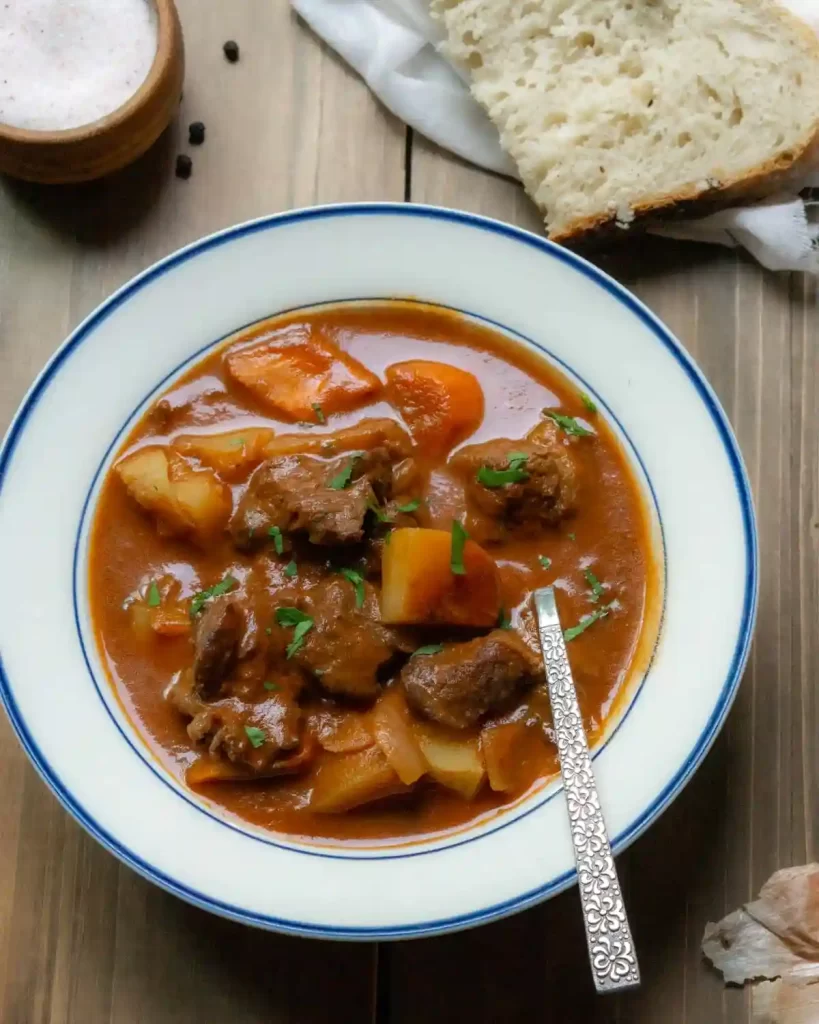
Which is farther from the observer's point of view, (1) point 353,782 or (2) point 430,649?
(2) point 430,649

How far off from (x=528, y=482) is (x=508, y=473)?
66 mm

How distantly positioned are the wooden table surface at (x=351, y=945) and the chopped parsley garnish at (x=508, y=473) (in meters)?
0.99

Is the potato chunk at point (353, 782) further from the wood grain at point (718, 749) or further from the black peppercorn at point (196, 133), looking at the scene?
the black peppercorn at point (196, 133)

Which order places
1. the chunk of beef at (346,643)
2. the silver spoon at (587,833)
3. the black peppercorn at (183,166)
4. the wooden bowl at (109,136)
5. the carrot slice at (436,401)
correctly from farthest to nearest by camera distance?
the black peppercorn at (183,166) < the wooden bowl at (109,136) < the carrot slice at (436,401) < the chunk of beef at (346,643) < the silver spoon at (587,833)

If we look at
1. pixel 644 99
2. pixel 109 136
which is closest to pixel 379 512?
pixel 109 136

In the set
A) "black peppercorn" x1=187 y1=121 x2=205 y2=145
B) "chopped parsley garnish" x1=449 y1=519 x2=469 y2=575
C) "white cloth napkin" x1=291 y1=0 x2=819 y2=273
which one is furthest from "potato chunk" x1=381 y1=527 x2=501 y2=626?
"black peppercorn" x1=187 y1=121 x2=205 y2=145

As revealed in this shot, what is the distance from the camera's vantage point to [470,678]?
9.82 feet

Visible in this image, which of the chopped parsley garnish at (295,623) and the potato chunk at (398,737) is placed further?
the chopped parsley garnish at (295,623)

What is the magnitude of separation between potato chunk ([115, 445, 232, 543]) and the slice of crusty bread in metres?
1.50

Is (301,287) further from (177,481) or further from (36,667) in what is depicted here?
(36,667)

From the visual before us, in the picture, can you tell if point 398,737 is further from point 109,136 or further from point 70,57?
point 70,57

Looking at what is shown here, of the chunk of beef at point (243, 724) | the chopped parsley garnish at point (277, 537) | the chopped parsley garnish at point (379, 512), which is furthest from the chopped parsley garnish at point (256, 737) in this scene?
the chopped parsley garnish at point (379, 512)

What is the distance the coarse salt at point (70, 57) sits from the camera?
3.52 m

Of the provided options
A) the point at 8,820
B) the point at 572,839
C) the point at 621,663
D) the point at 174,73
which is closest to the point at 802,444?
the point at 621,663
